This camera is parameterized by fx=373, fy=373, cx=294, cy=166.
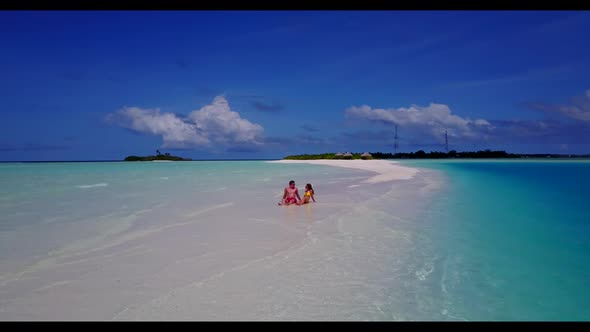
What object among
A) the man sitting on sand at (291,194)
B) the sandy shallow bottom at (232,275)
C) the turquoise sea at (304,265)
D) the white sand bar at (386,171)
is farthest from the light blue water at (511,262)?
the white sand bar at (386,171)

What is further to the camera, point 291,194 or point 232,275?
point 291,194

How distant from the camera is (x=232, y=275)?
200 inches

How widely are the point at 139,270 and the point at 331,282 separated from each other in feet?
9.07

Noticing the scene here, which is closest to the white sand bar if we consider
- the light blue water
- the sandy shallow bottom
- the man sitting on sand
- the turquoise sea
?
the man sitting on sand

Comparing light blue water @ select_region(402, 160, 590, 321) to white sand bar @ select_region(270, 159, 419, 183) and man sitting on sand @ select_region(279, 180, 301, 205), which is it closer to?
man sitting on sand @ select_region(279, 180, 301, 205)

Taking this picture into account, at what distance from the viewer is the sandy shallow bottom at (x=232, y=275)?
13.0 ft

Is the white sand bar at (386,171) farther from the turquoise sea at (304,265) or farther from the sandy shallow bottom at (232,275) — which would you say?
the sandy shallow bottom at (232,275)

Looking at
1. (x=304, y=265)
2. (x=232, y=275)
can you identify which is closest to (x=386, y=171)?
(x=304, y=265)

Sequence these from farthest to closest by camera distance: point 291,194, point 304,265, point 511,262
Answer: point 291,194, point 511,262, point 304,265

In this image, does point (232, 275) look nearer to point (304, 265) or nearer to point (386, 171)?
point (304, 265)

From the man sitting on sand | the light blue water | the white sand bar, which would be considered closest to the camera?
the light blue water

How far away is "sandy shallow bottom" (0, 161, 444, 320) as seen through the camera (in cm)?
397
